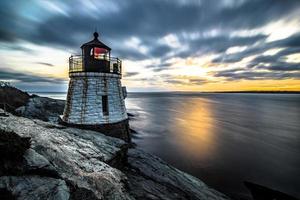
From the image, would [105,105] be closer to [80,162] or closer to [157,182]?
Answer: [157,182]

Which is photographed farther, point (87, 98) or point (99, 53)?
point (99, 53)

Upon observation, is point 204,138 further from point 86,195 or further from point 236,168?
point 86,195

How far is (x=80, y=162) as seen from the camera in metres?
5.55

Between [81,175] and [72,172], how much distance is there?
27 centimetres

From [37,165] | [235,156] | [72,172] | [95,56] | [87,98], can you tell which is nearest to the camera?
[37,165]

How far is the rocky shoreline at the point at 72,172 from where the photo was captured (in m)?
3.98

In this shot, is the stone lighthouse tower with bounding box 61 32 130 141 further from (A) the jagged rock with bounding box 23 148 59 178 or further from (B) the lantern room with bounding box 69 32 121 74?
(A) the jagged rock with bounding box 23 148 59 178

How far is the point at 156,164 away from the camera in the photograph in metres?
10.2

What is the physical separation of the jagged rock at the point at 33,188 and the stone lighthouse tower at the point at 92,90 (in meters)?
7.75

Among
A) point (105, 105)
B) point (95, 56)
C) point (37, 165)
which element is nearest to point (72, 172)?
point (37, 165)

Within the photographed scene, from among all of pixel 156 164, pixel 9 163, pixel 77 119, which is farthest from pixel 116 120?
pixel 9 163

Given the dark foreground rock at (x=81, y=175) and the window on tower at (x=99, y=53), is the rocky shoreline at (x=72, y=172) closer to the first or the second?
the dark foreground rock at (x=81, y=175)

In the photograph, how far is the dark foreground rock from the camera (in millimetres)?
3982

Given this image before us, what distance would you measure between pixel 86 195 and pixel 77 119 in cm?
828
